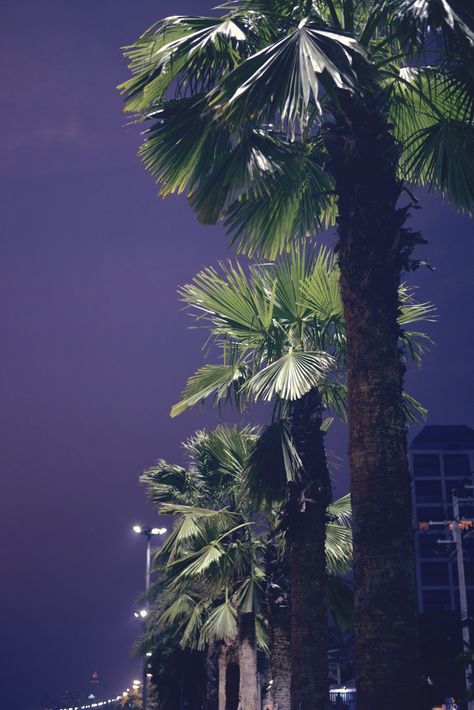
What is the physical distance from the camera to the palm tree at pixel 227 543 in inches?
509

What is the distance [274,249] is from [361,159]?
1907mm

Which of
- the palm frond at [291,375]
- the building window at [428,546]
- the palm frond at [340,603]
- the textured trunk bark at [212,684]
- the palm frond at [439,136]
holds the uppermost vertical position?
the building window at [428,546]

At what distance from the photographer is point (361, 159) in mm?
6504

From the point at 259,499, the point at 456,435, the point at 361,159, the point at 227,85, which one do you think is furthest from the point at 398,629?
the point at 456,435

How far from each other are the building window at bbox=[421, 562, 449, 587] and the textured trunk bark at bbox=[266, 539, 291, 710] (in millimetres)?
79771

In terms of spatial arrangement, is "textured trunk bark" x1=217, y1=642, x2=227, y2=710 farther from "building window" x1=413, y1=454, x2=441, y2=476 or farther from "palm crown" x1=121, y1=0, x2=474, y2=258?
"building window" x1=413, y1=454, x2=441, y2=476

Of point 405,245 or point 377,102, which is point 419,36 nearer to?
point 377,102

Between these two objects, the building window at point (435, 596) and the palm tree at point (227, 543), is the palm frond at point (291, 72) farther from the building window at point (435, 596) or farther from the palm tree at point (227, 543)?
the building window at point (435, 596)

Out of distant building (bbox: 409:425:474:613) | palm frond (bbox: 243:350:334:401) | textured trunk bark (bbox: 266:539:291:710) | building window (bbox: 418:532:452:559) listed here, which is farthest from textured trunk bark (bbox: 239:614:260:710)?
distant building (bbox: 409:425:474:613)

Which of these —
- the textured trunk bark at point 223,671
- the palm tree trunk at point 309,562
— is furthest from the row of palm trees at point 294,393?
the textured trunk bark at point 223,671

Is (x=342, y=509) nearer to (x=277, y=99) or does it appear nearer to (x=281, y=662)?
(x=281, y=662)

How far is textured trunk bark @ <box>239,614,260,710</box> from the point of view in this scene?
17.8m

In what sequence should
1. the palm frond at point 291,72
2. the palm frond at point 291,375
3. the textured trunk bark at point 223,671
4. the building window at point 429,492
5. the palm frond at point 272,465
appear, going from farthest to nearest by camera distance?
the building window at point 429,492
the textured trunk bark at point 223,671
the palm frond at point 272,465
the palm frond at point 291,375
the palm frond at point 291,72

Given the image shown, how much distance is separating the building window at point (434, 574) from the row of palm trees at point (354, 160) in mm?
85076
